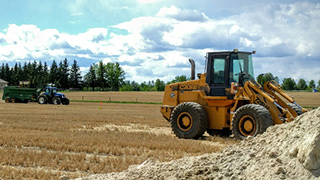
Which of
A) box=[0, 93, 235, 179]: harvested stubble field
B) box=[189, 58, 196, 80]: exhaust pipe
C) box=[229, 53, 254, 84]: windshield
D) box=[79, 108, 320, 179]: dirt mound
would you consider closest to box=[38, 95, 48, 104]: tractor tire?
box=[0, 93, 235, 179]: harvested stubble field

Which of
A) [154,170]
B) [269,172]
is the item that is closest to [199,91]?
[154,170]

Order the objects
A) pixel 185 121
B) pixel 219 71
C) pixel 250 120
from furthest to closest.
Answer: pixel 185 121 < pixel 219 71 < pixel 250 120

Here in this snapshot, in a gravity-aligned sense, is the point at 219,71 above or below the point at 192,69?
below

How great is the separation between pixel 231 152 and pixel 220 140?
5728 mm

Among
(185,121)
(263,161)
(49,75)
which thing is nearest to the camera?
(263,161)

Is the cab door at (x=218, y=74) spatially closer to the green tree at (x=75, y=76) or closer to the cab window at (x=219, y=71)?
the cab window at (x=219, y=71)

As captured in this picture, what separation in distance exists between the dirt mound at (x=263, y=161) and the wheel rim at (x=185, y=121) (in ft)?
18.6

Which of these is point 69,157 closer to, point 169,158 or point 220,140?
point 169,158

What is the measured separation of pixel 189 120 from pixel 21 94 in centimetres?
3419

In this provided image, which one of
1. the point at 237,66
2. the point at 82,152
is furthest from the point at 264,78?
the point at 82,152

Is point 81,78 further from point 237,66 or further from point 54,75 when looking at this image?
point 237,66

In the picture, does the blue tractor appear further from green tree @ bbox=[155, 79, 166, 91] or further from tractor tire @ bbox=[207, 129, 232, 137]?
green tree @ bbox=[155, 79, 166, 91]

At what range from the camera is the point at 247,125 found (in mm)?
12234

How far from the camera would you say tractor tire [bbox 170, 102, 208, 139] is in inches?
531
